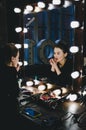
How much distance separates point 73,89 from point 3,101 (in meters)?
1.14

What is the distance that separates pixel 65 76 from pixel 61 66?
0.19 m

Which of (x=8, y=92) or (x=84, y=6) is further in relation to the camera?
(x=84, y=6)

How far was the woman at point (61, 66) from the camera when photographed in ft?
11.4

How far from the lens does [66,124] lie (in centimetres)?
253

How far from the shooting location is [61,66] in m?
3.66

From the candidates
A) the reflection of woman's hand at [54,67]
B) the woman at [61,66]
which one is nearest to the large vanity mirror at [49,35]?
the woman at [61,66]

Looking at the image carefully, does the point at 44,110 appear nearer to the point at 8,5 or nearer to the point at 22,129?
the point at 22,129

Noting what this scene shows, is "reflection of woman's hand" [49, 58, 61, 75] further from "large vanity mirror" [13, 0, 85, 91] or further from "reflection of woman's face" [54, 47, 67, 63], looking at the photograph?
"large vanity mirror" [13, 0, 85, 91]

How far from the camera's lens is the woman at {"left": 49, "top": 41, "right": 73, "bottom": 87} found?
349 cm

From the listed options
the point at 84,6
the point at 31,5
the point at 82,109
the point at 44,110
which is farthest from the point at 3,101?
the point at 31,5

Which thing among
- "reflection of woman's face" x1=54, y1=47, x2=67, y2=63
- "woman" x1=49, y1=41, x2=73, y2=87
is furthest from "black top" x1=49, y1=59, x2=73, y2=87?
"reflection of woman's face" x1=54, y1=47, x2=67, y2=63

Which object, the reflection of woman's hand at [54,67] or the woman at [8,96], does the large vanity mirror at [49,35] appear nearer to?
the reflection of woman's hand at [54,67]

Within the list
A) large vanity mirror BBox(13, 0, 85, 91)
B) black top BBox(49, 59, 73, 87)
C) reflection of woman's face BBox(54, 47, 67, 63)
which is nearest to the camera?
large vanity mirror BBox(13, 0, 85, 91)

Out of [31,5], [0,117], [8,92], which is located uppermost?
[31,5]
